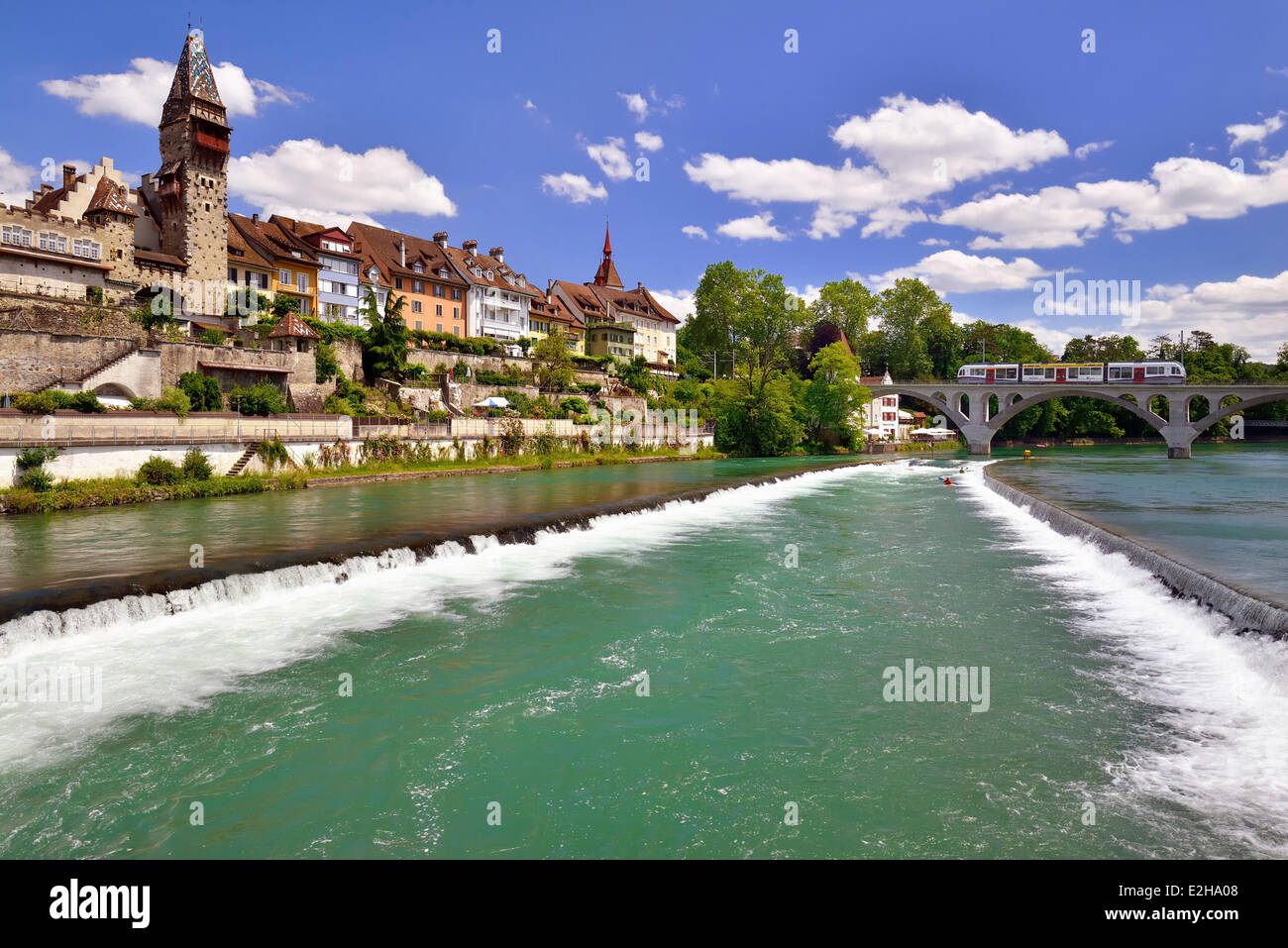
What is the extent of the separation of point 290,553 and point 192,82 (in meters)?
54.3

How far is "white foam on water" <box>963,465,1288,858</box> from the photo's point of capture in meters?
6.93

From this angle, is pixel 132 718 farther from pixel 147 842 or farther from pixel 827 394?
pixel 827 394

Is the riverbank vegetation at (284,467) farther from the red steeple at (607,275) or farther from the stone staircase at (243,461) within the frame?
the red steeple at (607,275)

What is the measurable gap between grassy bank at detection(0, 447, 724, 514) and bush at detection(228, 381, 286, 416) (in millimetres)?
5474

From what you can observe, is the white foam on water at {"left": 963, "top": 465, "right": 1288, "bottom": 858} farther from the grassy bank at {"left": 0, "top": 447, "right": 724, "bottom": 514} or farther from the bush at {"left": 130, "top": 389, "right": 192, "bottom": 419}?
the bush at {"left": 130, "top": 389, "right": 192, "bottom": 419}

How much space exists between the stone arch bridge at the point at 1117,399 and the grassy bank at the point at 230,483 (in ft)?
189

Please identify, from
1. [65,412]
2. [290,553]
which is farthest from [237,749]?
[65,412]

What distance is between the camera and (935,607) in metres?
14.3

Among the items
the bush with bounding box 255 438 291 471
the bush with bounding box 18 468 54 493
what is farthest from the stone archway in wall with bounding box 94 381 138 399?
the bush with bounding box 18 468 54 493

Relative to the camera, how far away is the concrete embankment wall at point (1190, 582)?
10.9 meters

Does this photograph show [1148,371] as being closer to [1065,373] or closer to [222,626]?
[1065,373]

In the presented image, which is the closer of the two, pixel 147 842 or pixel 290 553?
pixel 147 842

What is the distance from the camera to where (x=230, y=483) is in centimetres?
3200
